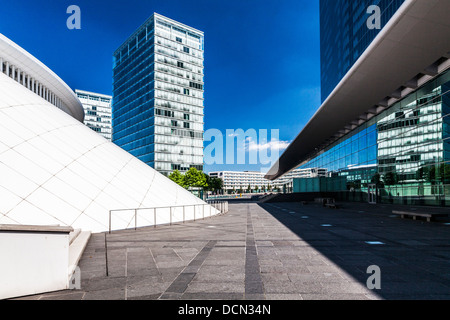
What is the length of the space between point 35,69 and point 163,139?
63.5 m

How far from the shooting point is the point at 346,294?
4.83 meters

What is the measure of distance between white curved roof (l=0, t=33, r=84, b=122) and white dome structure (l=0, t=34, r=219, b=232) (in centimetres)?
678

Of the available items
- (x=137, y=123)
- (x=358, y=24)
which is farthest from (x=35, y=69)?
(x=137, y=123)

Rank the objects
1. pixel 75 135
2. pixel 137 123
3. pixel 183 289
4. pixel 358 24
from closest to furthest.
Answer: pixel 183 289
pixel 75 135
pixel 358 24
pixel 137 123

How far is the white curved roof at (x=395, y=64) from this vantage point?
48.7ft

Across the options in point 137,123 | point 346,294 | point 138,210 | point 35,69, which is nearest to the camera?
point 346,294

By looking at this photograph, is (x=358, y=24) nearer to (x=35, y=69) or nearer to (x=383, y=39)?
(x=383, y=39)

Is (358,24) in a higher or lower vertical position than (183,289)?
higher

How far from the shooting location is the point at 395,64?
20.0 metres

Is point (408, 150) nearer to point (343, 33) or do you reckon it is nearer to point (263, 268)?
point (263, 268)

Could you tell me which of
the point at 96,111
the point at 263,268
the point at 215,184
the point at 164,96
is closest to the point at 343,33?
the point at 164,96

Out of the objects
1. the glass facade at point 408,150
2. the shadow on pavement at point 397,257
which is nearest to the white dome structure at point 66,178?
the shadow on pavement at point 397,257

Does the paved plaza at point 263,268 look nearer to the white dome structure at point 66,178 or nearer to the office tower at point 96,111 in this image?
Answer: the white dome structure at point 66,178

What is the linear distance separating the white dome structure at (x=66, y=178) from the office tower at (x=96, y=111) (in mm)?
156353
